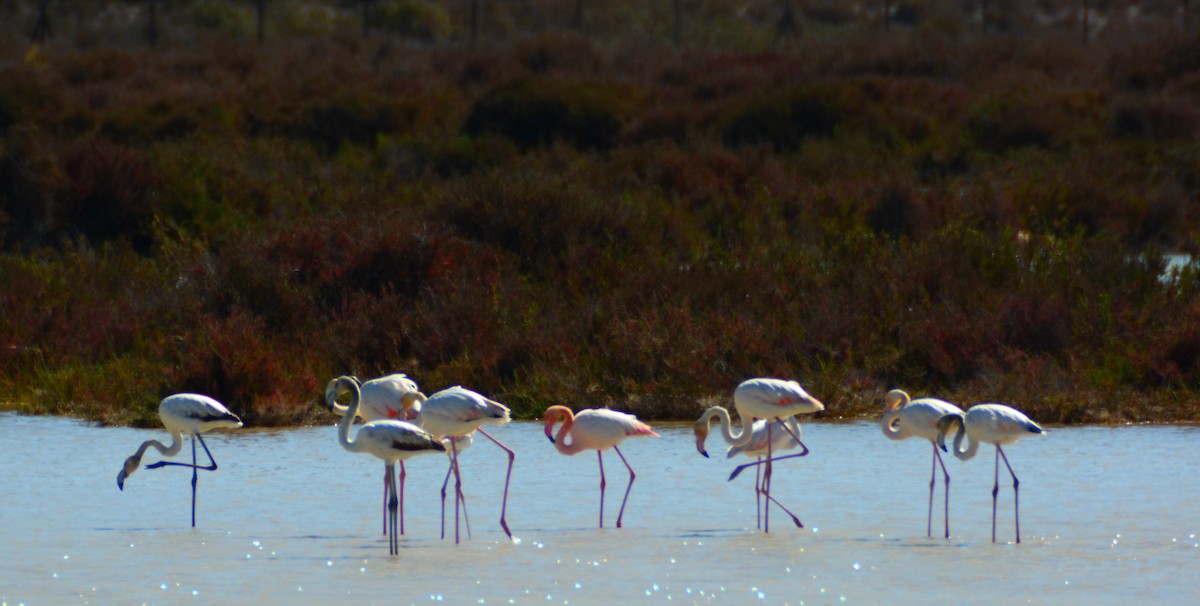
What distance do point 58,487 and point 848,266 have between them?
696cm

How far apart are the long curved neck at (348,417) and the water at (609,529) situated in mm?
431

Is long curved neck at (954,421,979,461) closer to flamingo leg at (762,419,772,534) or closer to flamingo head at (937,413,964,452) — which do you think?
flamingo head at (937,413,964,452)

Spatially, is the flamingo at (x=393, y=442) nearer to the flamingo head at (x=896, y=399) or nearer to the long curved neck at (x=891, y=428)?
the long curved neck at (x=891, y=428)

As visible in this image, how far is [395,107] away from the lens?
85.0 ft

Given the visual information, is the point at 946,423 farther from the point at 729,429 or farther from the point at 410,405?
the point at 410,405

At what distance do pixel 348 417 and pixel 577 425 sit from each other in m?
1.15

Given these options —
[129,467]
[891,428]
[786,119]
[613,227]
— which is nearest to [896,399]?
[891,428]

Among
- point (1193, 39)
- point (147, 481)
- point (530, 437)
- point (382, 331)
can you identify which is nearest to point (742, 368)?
point (530, 437)

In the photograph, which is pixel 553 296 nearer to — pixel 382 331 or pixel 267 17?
pixel 382 331

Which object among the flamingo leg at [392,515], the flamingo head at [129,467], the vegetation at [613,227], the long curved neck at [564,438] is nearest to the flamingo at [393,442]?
the flamingo leg at [392,515]

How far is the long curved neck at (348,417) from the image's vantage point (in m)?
7.48

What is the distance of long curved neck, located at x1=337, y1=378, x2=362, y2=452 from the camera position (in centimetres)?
748

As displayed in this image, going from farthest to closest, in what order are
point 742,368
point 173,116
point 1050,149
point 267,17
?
point 267,17 → point 173,116 → point 1050,149 → point 742,368

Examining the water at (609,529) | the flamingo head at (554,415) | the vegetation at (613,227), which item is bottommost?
the water at (609,529)
